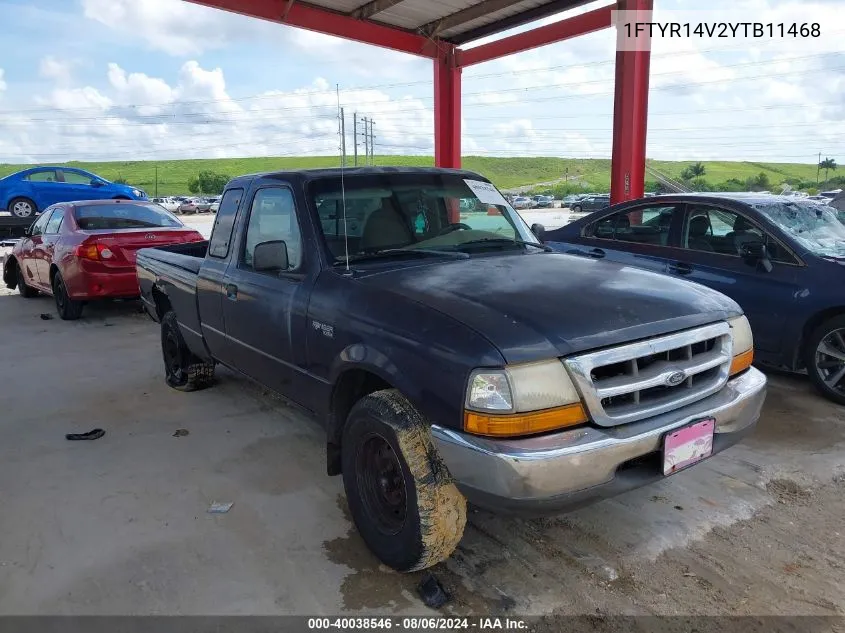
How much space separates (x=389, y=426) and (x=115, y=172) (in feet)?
443

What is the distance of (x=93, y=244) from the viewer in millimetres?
7973

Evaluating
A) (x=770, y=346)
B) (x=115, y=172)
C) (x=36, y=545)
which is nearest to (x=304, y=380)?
(x=36, y=545)

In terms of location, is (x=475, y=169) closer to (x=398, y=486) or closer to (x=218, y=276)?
(x=218, y=276)

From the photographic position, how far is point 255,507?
342 cm

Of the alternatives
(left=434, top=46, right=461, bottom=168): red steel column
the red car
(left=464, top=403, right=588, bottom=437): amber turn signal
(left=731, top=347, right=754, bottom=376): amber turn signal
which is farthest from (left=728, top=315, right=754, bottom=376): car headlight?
(left=434, top=46, right=461, bottom=168): red steel column

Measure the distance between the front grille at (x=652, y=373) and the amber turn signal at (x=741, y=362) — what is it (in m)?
0.13

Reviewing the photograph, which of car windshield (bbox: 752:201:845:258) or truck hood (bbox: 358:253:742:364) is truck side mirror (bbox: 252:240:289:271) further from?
car windshield (bbox: 752:201:845:258)

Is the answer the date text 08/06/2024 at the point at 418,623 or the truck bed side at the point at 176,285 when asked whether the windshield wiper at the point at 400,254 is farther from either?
the truck bed side at the point at 176,285

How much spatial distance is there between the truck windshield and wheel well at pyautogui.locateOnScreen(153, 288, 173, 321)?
2.75 meters

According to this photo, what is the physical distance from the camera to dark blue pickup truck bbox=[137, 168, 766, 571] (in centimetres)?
230

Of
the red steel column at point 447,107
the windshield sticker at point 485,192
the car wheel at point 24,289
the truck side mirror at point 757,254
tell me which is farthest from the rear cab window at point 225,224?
the red steel column at point 447,107

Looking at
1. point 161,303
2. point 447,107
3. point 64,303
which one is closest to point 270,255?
point 161,303

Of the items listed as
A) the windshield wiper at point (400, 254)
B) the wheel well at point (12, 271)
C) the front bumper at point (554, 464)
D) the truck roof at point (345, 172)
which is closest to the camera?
the front bumper at point (554, 464)

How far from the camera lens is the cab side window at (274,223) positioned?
3496 mm
